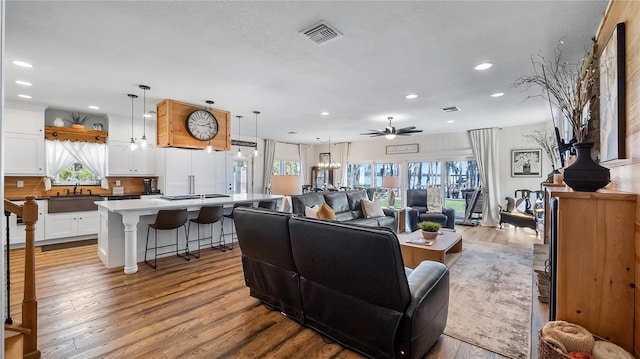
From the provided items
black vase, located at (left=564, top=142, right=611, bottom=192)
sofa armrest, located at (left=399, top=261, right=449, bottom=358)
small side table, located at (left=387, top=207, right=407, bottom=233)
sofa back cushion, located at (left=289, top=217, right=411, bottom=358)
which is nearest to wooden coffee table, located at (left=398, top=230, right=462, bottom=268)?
sofa armrest, located at (left=399, top=261, right=449, bottom=358)

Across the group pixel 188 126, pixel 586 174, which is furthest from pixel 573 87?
pixel 188 126

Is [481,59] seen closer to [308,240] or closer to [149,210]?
[308,240]

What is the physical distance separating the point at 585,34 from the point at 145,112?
6.42 meters

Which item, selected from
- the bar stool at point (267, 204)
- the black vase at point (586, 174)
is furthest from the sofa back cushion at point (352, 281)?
the bar stool at point (267, 204)

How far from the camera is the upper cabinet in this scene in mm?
4535

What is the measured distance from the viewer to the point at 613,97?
1626mm

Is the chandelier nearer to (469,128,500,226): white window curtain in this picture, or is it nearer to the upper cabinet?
(469,128,500,226): white window curtain

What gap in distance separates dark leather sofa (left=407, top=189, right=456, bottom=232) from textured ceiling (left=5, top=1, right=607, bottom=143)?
2.34 metres

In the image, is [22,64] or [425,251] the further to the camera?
[425,251]

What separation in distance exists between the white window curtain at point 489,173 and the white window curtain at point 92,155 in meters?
8.87

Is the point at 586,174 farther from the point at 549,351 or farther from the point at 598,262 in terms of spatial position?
the point at 549,351

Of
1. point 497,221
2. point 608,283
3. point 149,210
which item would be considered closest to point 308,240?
point 608,283

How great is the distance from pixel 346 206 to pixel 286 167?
487cm

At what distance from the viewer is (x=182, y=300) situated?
2.95 m
